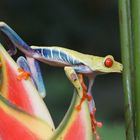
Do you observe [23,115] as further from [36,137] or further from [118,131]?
[118,131]

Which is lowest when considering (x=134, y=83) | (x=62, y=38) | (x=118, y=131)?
(x=118, y=131)

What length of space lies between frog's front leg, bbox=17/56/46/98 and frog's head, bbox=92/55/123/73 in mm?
108

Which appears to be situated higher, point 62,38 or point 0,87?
point 0,87

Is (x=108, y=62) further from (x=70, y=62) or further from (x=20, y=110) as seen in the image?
(x=20, y=110)

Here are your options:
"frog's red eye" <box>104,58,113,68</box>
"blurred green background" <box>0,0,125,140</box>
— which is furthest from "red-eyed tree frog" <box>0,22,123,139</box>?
"blurred green background" <box>0,0,125,140</box>

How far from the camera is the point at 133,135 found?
0.97 meters

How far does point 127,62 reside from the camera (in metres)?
0.97

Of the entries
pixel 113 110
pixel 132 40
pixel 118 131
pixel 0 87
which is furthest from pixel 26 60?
pixel 113 110

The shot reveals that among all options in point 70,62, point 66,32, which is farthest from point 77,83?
point 66,32

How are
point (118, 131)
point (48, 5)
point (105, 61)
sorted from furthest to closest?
1. point (48, 5)
2. point (118, 131)
3. point (105, 61)

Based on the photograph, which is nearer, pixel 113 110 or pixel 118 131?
pixel 118 131

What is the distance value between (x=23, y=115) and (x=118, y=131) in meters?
0.92

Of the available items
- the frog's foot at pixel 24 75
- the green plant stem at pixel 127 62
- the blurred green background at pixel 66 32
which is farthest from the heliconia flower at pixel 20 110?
the blurred green background at pixel 66 32

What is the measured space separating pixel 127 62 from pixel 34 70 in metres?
0.16
